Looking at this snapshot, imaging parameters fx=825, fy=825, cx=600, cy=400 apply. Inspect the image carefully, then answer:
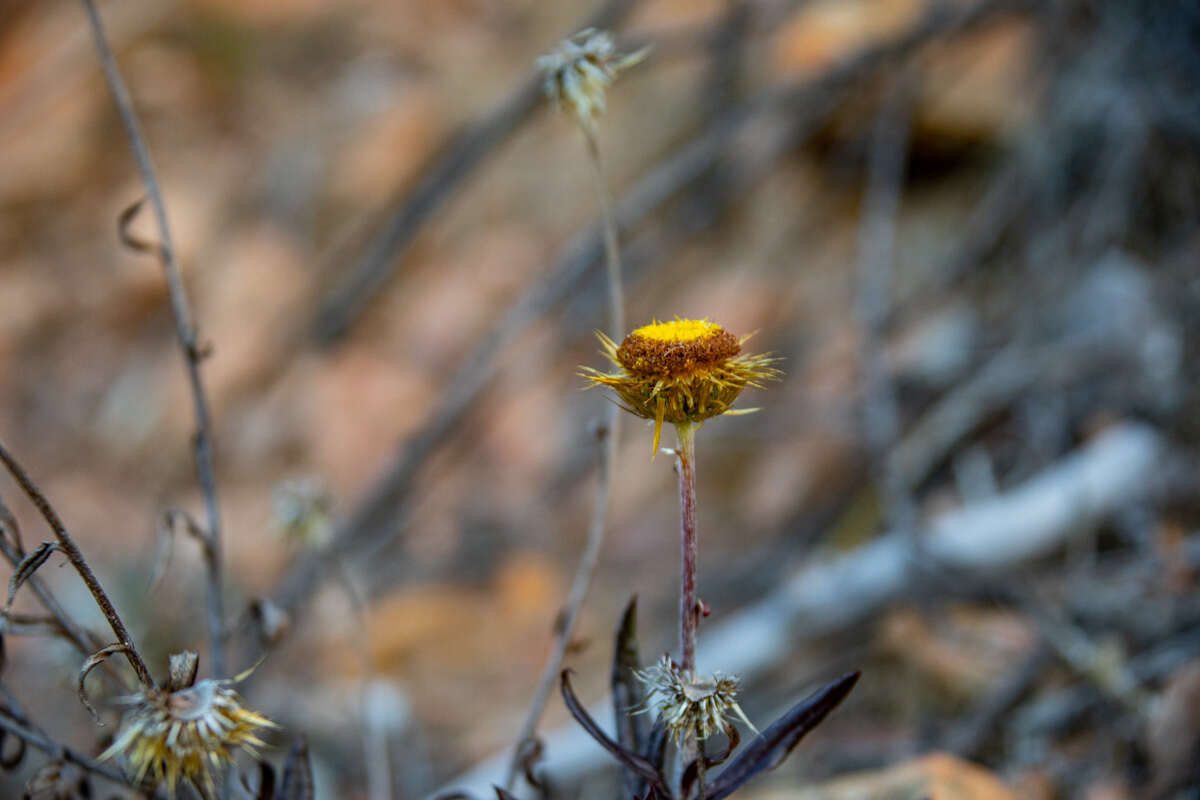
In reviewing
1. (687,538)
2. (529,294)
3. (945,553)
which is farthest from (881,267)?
(687,538)

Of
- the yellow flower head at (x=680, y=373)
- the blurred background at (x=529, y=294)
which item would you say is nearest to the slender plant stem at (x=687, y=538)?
the yellow flower head at (x=680, y=373)

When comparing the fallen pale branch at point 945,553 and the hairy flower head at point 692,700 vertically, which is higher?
the fallen pale branch at point 945,553

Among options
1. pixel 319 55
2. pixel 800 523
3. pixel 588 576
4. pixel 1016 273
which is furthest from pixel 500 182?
pixel 588 576

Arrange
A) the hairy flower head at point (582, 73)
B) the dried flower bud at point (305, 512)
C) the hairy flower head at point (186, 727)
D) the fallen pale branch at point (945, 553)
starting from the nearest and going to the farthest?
the hairy flower head at point (186, 727), the hairy flower head at point (582, 73), the dried flower bud at point (305, 512), the fallen pale branch at point (945, 553)

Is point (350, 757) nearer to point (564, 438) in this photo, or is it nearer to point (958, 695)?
point (564, 438)

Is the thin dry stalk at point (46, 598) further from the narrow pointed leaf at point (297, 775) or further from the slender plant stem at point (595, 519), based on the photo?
the slender plant stem at point (595, 519)

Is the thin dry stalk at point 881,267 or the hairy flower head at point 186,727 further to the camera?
the thin dry stalk at point 881,267
